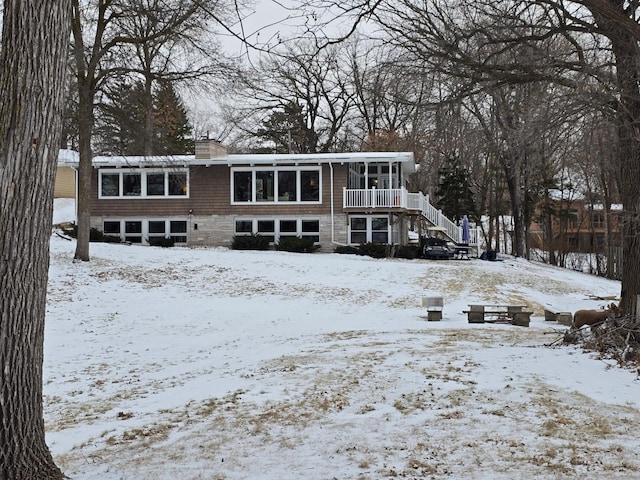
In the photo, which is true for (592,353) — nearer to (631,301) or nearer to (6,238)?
(631,301)

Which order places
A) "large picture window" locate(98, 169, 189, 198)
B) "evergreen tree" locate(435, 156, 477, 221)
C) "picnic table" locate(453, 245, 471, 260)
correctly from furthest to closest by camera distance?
1. "evergreen tree" locate(435, 156, 477, 221)
2. "large picture window" locate(98, 169, 189, 198)
3. "picnic table" locate(453, 245, 471, 260)

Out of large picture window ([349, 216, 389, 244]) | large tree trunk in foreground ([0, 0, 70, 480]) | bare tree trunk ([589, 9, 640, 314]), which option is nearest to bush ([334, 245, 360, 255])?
large picture window ([349, 216, 389, 244])

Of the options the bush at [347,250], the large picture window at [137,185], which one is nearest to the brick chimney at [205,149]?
the large picture window at [137,185]

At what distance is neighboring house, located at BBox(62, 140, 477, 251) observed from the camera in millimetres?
28141

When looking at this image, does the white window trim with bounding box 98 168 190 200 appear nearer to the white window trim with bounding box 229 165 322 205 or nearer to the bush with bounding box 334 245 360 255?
the white window trim with bounding box 229 165 322 205

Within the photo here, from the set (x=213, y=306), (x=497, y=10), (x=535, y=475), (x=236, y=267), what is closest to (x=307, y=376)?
(x=535, y=475)

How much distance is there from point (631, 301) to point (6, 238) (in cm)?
802

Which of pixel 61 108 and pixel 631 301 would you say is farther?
pixel 631 301

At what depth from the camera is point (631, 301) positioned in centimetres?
854

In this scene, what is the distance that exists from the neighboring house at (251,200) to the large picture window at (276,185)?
5 centimetres

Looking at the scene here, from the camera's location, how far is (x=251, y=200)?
29.0 meters

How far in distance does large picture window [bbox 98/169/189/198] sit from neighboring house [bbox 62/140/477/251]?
1.9 inches

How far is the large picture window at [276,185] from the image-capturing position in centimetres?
2858

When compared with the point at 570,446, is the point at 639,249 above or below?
above
